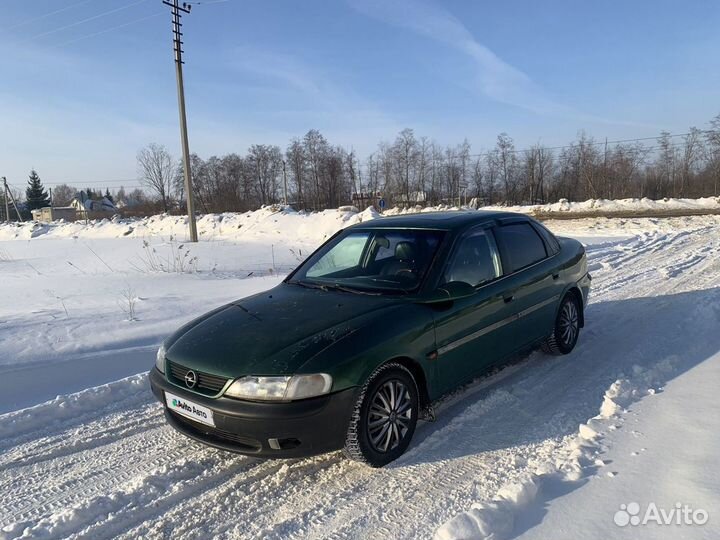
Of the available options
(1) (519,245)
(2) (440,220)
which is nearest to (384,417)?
(2) (440,220)

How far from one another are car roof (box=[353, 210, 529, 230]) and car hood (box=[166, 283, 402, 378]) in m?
0.99

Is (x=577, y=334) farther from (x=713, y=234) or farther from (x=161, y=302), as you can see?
(x=713, y=234)

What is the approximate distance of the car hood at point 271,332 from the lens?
3.04 metres

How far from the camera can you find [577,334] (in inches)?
214

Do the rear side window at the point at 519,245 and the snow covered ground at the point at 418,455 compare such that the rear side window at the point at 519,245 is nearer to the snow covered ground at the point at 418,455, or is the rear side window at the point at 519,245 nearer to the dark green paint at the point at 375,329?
the dark green paint at the point at 375,329

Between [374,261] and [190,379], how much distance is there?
188cm

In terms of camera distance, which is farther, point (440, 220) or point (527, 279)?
point (527, 279)

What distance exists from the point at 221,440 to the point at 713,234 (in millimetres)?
16665

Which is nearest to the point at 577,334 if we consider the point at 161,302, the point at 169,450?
the point at 169,450

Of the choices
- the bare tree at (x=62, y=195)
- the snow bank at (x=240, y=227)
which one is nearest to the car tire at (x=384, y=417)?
the snow bank at (x=240, y=227)

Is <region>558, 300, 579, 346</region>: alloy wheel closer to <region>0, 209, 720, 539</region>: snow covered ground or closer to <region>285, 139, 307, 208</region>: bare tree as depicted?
<region>0, 209, 720, 539</region>: snow covered ground

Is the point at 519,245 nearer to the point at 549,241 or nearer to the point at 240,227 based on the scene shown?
the point at 549,241

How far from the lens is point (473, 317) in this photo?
3943 mm

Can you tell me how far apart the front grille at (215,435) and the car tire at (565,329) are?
129 inches
